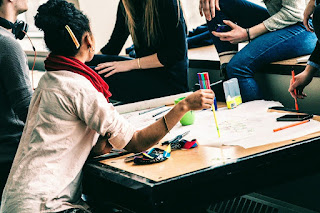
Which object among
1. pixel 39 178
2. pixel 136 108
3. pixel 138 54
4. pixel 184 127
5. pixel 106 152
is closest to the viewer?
pixel 39 178

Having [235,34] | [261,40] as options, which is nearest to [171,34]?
[235,34]

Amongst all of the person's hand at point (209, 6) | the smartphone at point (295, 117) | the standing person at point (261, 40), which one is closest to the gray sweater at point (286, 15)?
the standing person at point (261, 40)

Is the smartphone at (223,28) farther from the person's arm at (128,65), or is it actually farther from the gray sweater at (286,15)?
the person's arm at (128,65)

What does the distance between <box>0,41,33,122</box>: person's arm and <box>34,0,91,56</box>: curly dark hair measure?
0.28 meters

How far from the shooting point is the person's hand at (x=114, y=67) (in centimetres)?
236

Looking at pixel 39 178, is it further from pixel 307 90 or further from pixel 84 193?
pixel 307 90

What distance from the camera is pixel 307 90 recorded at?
198cm

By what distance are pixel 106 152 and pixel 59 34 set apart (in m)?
0.38

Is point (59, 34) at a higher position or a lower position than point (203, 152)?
higher

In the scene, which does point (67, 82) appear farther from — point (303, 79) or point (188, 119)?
point (303, 79)

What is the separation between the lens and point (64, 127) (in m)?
1.32

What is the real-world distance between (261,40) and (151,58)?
1.78ft

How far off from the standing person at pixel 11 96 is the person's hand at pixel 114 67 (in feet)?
2.34

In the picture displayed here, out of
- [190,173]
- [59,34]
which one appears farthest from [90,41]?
[190,173]
